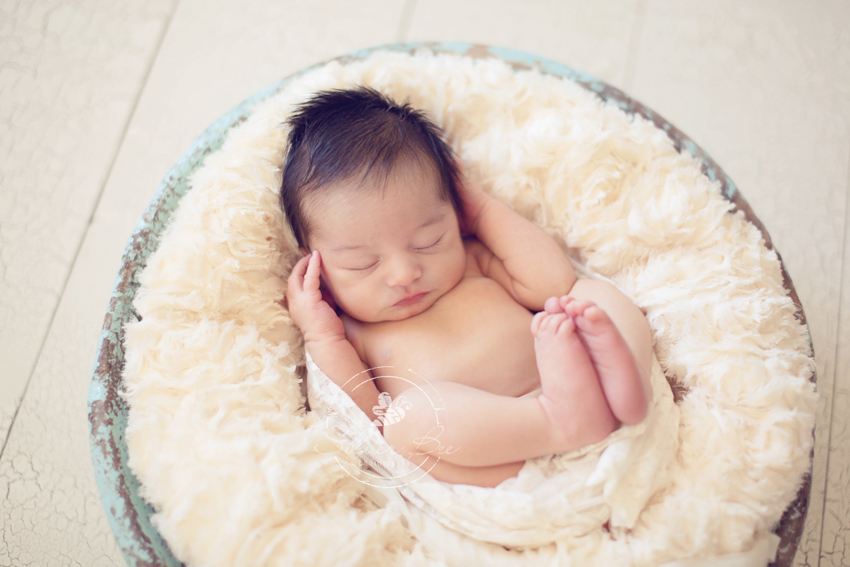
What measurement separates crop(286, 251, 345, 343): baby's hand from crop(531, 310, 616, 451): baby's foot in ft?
1.13

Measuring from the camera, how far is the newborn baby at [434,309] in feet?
2.59

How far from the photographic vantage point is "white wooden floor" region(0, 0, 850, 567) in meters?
1.15

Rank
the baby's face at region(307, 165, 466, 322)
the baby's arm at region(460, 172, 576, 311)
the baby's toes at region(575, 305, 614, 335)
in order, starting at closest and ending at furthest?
the baby's toes at region(575, 305, 614, 335), the baby's face at region(307, 165, 466, 322), the baby's arm at region(460, 172, 576, 311)

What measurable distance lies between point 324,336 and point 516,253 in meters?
0.37

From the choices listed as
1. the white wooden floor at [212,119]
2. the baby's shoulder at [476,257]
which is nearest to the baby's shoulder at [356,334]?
the baby's shoulder at [476,257]

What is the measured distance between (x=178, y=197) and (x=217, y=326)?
0.27 meters

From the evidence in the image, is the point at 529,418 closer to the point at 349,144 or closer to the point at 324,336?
the point at 324,336

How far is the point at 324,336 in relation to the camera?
94 centimetres

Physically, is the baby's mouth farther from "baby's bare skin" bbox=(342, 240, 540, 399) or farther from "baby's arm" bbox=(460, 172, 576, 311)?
"baby's arm" bbox=(460, 172, 576, 311)

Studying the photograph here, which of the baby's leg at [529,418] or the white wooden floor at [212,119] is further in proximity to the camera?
the white wooden floor at [212,119]

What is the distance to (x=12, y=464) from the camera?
115 cm

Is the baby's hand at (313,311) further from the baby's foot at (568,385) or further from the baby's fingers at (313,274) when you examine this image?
the baby's foot at (568,385)

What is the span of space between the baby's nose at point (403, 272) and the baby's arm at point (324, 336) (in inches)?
5.1

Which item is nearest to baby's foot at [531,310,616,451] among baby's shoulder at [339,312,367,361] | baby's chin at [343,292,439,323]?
baby's chin at [343,292,439,323]
